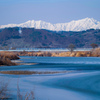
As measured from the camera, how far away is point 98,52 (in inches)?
3745

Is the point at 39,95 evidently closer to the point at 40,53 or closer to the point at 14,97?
the point at 14,97

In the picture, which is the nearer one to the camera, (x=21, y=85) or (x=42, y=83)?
(x=21, y=85)

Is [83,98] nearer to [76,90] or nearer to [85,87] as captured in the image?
[76,90]

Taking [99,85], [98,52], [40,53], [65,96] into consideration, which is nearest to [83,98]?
[65,96]

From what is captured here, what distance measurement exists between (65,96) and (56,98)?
3.12 ft

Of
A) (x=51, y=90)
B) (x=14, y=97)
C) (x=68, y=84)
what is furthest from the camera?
(x=68, y=84)

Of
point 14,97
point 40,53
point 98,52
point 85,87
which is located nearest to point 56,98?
point 14,97

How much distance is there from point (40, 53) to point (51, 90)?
10819cm

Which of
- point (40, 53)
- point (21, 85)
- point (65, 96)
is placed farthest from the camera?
point (40, 53)

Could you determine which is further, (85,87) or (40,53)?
(40,53)

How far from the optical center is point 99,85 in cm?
2112

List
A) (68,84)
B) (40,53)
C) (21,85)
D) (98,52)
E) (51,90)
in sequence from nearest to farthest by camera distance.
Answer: (51,90), (21,85), (68,84), (98,52), (40,53)

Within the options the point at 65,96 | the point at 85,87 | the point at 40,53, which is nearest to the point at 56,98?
the point at 65,96

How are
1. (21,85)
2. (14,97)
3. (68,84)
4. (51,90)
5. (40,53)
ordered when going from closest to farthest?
1. (14,97)
2. (51,90)
3. (21,85)
4. (68,84)
5. (40,53)
